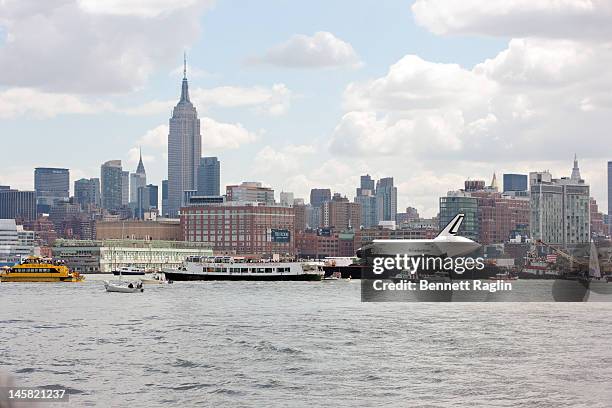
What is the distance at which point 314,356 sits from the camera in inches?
1786

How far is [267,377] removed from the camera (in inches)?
1549

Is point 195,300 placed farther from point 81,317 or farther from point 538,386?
point 538,386

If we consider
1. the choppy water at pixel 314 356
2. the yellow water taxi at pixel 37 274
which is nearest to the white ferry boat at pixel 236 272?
the yellow water taxi at pixel 37 274

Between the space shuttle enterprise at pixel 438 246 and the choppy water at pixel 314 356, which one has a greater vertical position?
the space shuttle enterprise at pixel 438 246

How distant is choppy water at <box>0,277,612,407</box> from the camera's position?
3512 cm

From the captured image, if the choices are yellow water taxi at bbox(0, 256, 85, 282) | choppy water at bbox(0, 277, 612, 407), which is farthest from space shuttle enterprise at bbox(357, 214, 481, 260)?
choppy water at bbox(0, 277, 612, 407)

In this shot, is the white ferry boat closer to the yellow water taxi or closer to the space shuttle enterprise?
the space shuttle enterprise

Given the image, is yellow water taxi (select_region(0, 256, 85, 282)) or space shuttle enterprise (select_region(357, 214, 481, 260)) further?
yellow water taxi (select_region(0, 256, 85, 282))

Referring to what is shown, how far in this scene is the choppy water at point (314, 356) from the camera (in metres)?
35.1

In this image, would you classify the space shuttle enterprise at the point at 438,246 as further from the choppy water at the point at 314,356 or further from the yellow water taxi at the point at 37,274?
the choppy water at the point at 314,356

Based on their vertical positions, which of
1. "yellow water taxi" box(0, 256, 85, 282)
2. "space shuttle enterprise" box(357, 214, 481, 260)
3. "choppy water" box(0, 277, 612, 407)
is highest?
"space shuttle enterprise" box(357, 214, 481, 260)

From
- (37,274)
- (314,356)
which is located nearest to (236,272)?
(37,274)

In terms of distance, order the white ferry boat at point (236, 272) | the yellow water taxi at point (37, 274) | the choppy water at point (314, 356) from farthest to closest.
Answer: the white ferry boat at point (236, 272) → the yellow water taxi at point (37, 274) → the choppy water at point (314, 356)

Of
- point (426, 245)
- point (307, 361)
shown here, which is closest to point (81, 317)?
point (307, 361)
